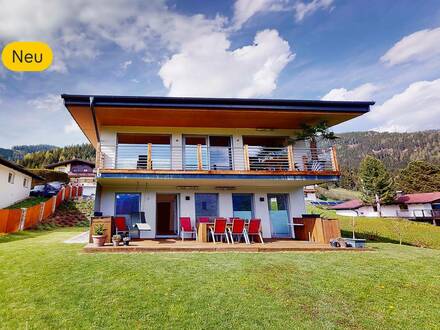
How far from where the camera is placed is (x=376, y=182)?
48.5 metres

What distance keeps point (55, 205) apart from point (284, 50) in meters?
23.1

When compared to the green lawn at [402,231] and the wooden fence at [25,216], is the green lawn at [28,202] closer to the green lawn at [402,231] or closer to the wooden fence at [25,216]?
the wooden fence at [25,216]

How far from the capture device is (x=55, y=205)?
74.6ft

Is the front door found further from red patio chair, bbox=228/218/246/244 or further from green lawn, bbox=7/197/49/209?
green lawn, bbox=7/197/49/209

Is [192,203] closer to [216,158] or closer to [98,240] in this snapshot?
[216,158]

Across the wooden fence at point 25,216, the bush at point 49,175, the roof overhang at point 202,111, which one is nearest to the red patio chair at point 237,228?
the roof overhang at point 202,111

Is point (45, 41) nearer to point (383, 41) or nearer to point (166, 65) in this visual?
point (166, 65)

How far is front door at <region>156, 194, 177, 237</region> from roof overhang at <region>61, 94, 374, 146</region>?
3992 mm

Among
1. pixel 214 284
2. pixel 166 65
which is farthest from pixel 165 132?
pixel 214 284

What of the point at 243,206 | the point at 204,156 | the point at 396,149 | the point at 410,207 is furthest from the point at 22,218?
Answer: the point at 396,149

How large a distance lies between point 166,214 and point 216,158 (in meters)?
4.66

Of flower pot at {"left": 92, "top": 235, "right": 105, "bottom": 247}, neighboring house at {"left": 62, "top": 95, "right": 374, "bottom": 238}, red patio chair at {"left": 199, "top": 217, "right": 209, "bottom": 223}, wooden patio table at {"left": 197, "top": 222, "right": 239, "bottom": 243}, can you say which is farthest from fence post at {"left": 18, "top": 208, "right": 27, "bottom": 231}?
wooden patio table at {"left": 197, "top": 222, "right": 239, "bottom": 243}

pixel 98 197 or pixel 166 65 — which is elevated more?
pixel 166 65

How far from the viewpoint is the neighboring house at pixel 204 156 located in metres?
11.3
